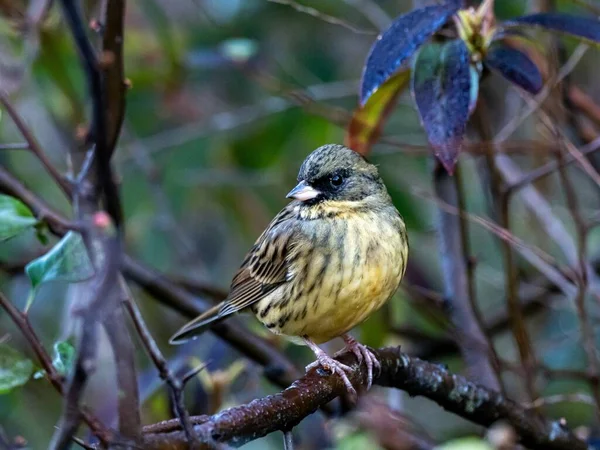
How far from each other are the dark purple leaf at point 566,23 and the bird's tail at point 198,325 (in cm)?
145

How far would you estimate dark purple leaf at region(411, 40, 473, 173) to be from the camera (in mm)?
2064

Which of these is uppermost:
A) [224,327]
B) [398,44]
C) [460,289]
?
[398,44]

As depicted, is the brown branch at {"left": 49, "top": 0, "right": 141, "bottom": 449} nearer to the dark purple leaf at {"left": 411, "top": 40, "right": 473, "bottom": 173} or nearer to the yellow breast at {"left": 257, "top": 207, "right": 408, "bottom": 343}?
the dark purple leaf at {"left": 411, "top": 40, "right": 473, "bottom": 173}

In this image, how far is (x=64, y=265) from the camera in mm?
1697

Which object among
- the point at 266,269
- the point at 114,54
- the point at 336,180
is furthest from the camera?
the point at 266,269

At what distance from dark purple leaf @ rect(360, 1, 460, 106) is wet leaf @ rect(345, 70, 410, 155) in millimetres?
457

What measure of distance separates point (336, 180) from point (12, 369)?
155 centimetres

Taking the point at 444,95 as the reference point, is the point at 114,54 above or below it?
above

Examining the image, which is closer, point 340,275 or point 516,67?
point 516,67

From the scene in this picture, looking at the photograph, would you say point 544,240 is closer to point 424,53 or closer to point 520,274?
point 520,274

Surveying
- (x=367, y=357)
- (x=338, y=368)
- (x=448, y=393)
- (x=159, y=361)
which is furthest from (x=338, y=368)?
(x=159, y=361)

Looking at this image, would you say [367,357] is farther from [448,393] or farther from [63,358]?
[63,358]

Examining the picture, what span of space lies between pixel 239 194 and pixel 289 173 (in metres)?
0.35

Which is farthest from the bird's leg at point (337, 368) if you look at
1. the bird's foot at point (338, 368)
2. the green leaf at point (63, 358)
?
the green leaf at point (63, 358)
